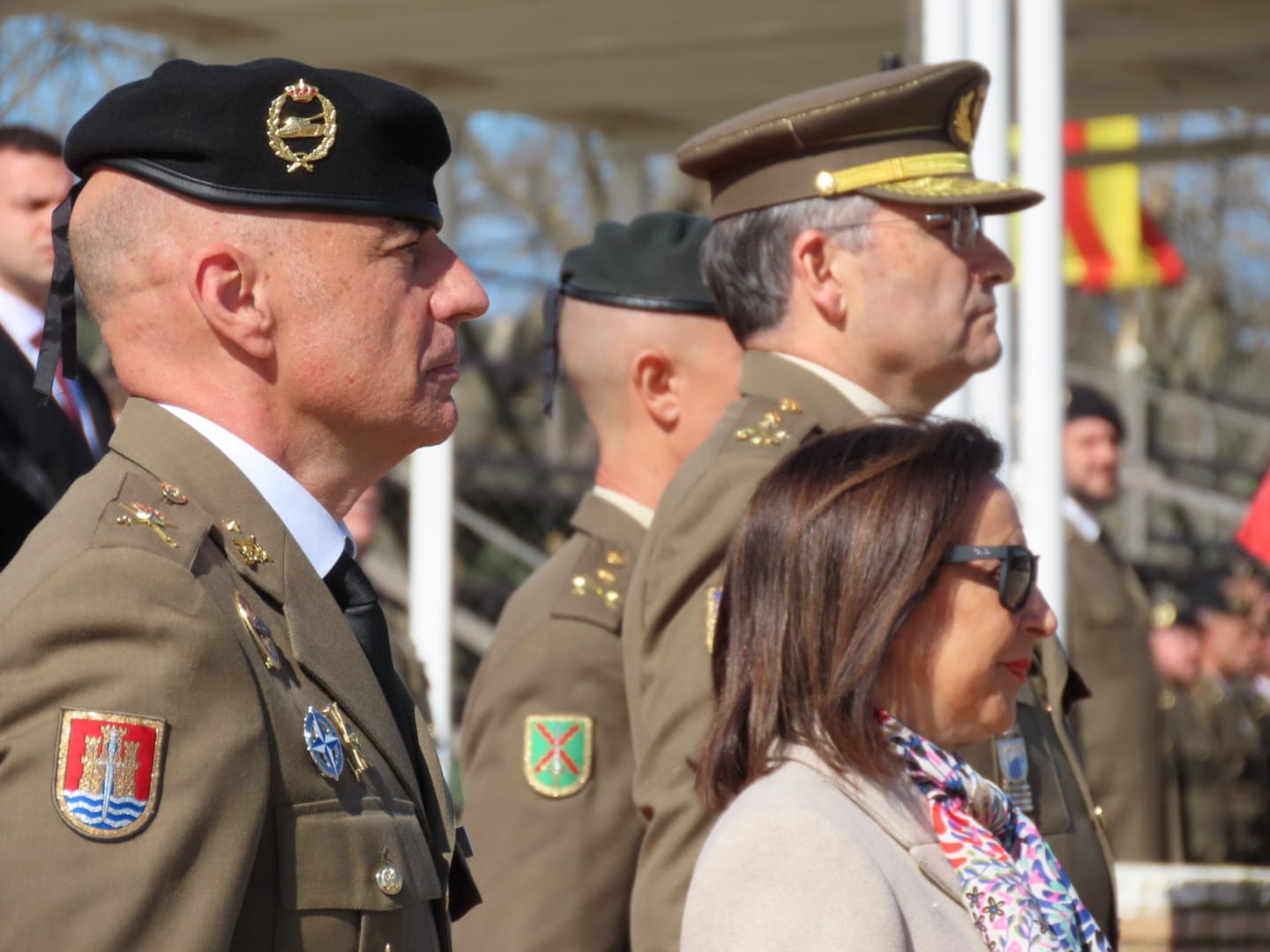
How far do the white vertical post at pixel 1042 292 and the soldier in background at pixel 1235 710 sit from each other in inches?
156

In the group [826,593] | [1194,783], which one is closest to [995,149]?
[826,593]

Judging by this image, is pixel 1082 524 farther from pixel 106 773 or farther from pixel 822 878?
pixel 106 773

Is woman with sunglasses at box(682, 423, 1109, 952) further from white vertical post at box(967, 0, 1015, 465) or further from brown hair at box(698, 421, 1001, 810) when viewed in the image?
white vertical post at box(967, 0, 1015, 465)

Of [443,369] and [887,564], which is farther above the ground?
[443,369]

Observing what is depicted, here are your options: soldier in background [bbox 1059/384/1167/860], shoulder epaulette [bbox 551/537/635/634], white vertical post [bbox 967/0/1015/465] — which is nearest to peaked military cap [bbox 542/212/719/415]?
shoulder epaulette [bbox 551/537/635/634]

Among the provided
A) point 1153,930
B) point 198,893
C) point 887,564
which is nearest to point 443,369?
point 887,564

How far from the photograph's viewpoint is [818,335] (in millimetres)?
3158

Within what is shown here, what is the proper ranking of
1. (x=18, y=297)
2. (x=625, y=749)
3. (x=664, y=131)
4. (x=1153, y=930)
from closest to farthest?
(x=625, y=749), (x=18, y=297), (x=1153, y=930), (x=664, y=131)

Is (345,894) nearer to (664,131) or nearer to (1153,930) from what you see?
(1153,930)

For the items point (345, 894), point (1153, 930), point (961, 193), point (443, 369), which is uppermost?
point (961, 193)

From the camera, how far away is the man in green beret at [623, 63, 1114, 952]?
9.43 feet

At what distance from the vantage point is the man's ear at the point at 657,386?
13.1 feet

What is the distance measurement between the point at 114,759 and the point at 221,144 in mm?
700

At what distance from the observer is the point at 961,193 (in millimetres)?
3221
